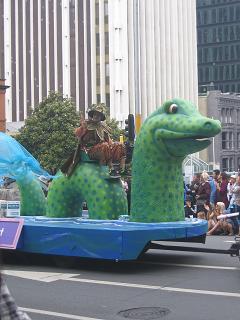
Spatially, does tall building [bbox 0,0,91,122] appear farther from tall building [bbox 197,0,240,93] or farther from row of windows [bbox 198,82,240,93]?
row of windows [bbox 198,82,240,93]

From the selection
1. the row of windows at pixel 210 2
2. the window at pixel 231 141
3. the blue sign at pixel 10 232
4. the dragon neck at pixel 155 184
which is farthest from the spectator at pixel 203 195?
the row of windows at pixel 210 2

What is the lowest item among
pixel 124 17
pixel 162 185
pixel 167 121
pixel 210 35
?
pixel 162 185

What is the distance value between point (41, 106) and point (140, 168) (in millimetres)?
36455

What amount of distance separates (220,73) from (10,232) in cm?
10788

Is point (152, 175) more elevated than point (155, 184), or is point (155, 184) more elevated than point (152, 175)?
point (152, 175)

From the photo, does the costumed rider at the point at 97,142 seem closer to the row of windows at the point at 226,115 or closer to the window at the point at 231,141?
the row of windows at the point at 226,115

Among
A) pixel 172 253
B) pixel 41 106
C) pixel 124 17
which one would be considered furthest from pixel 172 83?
pixel 172 253

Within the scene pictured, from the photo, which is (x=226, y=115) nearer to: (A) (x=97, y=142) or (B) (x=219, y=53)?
(B) (x=219, y=53)

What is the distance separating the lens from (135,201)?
11375mm

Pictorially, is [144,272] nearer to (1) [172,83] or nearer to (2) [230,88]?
(1) [172,83]

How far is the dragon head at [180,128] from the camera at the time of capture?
421 inches

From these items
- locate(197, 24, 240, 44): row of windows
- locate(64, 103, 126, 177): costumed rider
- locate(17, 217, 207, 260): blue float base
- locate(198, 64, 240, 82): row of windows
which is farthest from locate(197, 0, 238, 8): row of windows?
locate(17, 217, 207, 260): blue float base

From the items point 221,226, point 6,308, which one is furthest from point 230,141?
point 6,308

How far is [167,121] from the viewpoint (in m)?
11.0
